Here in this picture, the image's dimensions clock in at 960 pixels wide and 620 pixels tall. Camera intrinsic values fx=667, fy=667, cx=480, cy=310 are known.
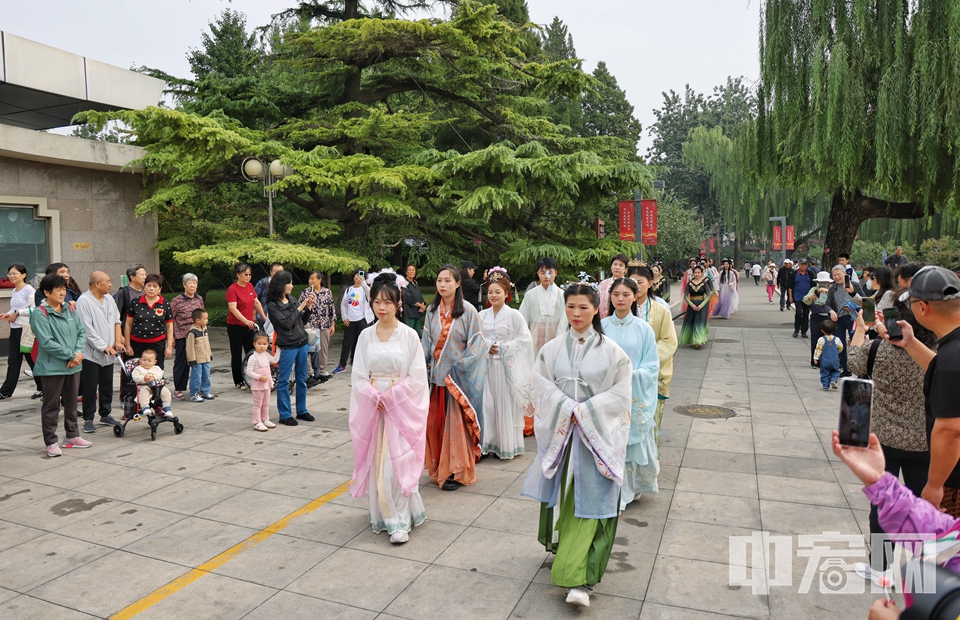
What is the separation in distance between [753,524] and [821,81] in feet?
40.7

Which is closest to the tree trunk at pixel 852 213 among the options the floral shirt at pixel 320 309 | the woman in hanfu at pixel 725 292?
the woman in hanfu at pixel 725 292

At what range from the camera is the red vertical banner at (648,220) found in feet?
56.4

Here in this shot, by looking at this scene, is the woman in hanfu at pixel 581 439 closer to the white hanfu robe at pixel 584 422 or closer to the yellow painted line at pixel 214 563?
the white hanfu robe at pixel 584 422

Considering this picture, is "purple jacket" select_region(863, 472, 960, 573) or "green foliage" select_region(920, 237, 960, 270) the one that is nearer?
"purple jacket" select_region(863, 472, 960, 573)

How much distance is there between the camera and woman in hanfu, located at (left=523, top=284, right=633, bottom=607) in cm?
359

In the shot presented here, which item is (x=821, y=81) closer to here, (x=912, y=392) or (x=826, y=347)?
(x=826, y=347)

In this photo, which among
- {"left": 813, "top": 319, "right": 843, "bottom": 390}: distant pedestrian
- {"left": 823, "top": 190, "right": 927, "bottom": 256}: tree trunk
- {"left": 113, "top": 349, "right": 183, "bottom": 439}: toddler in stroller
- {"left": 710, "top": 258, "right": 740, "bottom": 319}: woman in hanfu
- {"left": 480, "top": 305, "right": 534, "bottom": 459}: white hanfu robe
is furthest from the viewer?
{"left": 710, "top": 258, "right": 740, "bottom": 319}: woman in hanfu

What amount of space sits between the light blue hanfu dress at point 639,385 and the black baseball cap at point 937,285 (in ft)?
6.92

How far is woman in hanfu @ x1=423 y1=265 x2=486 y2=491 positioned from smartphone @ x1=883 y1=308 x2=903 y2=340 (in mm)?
3083

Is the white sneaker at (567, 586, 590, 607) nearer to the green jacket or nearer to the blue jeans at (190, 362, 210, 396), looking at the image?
the green jacket

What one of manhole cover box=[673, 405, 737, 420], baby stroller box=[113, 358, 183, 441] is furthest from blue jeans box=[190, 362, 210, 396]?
manhole cover box=[673, 405, 737, 420]

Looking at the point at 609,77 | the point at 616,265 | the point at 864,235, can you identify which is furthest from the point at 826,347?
the point at 609,77

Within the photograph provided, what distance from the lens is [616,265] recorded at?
7.54m

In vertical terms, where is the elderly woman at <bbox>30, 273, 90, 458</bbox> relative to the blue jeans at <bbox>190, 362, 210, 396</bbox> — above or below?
above
